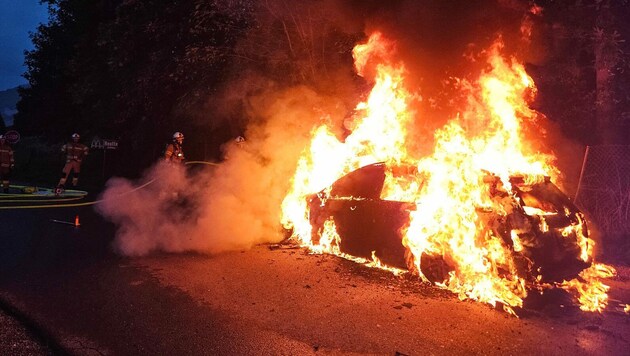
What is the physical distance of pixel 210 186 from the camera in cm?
873

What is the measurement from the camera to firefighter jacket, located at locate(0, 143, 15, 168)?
14.2 metres

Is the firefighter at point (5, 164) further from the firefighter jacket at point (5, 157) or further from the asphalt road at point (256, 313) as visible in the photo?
the asphalt road at point (256, 313)

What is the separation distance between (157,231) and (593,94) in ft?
32.1

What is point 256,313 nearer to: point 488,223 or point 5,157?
point 488,223

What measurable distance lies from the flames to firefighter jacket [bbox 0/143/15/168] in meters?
11.5

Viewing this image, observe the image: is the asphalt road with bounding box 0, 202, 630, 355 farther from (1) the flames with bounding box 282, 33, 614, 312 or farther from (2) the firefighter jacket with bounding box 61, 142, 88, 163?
(2) the firefighter jacket with bounding box 61, 142, 88, 163

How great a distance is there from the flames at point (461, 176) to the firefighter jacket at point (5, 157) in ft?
37.7

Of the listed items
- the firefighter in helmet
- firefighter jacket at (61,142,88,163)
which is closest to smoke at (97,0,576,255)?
the firefighter in helmet

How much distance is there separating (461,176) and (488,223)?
2.57 ft

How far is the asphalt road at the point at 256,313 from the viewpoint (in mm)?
3828

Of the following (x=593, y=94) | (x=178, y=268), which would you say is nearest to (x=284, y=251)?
(x=178, y=268)

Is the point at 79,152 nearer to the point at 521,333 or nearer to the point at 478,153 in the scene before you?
the point at 478,153

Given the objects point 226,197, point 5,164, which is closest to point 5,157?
point 5,164

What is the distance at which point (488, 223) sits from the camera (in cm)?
502
